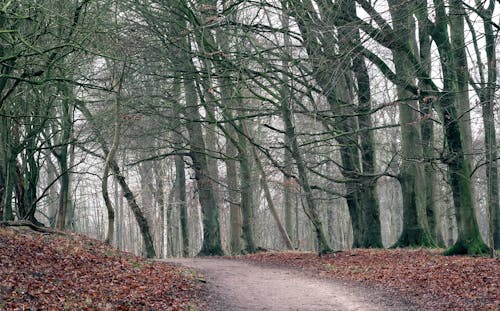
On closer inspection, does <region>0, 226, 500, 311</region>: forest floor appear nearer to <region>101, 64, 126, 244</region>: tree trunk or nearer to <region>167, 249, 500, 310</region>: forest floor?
<region>167, 249, 500, 310</region>: forest floor

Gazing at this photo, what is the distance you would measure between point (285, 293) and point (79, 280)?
4.08 m

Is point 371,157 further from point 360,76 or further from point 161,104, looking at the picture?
point 161,104

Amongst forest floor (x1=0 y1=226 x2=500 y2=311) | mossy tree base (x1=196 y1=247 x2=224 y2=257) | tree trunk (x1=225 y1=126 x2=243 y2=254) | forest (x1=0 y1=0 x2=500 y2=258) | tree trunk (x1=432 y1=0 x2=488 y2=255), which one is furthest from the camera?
tree trunk (x1=225 y1=126 x2=243 y2=254)

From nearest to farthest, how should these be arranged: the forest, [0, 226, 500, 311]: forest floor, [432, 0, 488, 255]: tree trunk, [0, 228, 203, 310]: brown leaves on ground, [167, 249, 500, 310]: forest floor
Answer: [0, 228, 203, 310]: brown leaves on ground
[0, 226, 500, 311]: forest floor
[167, 249, 500, 310]: forest floor
the forest
[432, 0, 488, 255]: tree trunk

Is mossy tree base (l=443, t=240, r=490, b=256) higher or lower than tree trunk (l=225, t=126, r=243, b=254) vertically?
lower

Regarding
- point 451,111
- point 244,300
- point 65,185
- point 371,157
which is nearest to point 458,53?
point 451,111

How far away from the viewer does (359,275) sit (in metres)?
14.0

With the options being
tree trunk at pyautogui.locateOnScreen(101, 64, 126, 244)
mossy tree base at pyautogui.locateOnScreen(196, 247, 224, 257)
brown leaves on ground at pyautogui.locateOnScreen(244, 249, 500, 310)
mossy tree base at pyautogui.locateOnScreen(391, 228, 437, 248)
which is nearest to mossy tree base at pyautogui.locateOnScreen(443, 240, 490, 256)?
brown leaves on ground at pyautogui.locateOnScreen(244, 249, 500, 310)

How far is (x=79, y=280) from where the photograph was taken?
10.8 meters

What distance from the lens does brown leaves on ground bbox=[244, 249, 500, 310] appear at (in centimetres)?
998

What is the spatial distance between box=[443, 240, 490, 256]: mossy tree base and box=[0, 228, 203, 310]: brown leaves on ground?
286 inches

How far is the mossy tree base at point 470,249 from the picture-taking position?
50.9 feet

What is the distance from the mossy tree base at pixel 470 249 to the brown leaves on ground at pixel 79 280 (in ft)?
23.8

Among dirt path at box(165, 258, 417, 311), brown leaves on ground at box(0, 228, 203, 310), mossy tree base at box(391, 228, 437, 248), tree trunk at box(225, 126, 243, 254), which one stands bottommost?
dirt path at box(165, 258, 417, 311)
